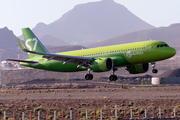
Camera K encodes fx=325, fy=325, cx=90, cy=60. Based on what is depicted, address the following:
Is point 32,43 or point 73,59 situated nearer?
point 73,59

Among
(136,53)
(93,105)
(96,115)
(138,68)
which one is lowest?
(96,115)

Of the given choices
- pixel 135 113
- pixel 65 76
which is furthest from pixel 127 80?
pixel 135 113

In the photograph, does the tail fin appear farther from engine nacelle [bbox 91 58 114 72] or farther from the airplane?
engine nacelle [bbox 91 58 114 72]

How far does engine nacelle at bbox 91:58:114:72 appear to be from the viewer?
51125mm

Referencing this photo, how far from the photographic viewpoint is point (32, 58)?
6438 centimetres

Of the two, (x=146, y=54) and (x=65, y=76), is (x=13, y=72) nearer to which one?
(x=65, y=76)

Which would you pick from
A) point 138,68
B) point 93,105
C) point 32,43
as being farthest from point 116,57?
point 32,43

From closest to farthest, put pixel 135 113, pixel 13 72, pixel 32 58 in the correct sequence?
pixel 135 113 < pixel 32 58 < pixel 13 72

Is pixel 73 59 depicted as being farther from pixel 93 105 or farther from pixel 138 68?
pixel 138 68

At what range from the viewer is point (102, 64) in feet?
168

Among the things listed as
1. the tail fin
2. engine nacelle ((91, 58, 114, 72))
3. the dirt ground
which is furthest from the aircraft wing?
the tail fin

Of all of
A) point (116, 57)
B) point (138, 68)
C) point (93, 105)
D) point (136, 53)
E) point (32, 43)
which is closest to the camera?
point (93, 105)

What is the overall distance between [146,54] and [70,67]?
14665 millimetres

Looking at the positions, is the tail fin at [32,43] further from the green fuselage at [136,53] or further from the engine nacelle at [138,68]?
the engine nacelle at [138,68]
